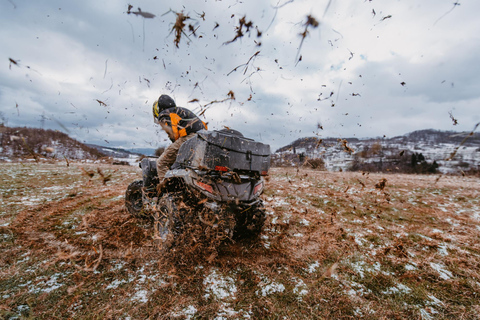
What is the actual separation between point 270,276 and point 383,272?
72.9 inches

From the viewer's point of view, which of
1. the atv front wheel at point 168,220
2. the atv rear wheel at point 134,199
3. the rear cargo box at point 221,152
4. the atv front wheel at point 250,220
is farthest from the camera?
the atv rear wheel at point 134,199

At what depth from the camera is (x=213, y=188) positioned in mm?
3033

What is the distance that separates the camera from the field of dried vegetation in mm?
2375

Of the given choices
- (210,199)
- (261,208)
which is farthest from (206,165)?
(261,208)

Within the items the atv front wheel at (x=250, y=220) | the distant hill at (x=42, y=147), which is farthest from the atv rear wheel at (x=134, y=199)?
the atv front wheel at (x=250, y=220)

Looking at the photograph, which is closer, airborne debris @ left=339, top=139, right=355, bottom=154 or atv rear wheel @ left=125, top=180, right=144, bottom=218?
airborne debris @ left=339, top=139, right=355, bottom=154

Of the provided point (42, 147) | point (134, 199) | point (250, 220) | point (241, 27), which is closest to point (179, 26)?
point (241, 27)

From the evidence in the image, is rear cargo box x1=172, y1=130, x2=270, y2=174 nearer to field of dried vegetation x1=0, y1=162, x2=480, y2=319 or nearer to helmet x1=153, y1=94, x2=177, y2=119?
helmet x1=153, y1=94, x2=177, y2=119

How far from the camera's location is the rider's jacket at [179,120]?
364 centimetres

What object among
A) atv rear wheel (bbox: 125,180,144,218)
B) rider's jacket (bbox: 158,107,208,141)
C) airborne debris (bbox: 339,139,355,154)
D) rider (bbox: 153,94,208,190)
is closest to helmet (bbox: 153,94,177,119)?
rider (bbox: 153,94,208,190)

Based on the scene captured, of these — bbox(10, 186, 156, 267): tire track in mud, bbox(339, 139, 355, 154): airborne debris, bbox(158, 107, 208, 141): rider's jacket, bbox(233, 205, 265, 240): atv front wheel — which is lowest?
bbox(10, 186, 156, 267): tire track in mud

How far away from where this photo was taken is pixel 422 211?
6574 millimetres

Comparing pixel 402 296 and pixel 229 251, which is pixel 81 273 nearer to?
pixel 229 251

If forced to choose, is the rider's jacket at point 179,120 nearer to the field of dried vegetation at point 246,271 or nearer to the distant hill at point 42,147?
the field of dried vegetation at point 246,271
